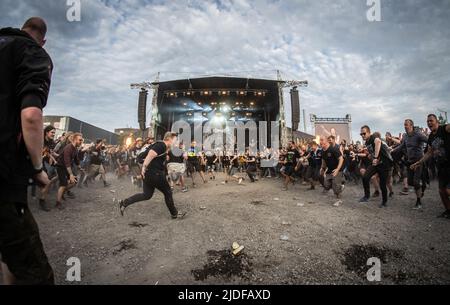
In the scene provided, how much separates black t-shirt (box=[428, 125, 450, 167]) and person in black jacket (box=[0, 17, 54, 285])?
569 centimetres

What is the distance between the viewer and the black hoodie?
1.13 m

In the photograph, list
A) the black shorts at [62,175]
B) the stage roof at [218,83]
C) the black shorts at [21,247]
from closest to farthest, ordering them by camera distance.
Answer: the black shorts at [21,247] → the black shorts at [62,175] → the stage roof at [218,83]

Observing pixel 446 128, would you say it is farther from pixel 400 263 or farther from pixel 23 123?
pixel 23 123

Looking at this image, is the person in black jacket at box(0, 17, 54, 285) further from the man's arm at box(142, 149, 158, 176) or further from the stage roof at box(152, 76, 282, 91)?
the stage roof at box(152, 76, 282, 91)

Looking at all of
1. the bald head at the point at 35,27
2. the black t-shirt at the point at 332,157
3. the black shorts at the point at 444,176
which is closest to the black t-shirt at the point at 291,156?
the black t-shirt at the point at 332,157

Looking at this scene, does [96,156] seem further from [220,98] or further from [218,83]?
[220,98]

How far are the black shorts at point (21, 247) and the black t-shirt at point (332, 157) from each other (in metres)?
6.30

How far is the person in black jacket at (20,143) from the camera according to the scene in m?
1.12

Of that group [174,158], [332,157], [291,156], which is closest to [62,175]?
[174,158]

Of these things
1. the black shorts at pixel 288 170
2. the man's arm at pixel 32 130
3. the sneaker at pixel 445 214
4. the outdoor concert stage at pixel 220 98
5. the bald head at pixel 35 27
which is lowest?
the sneaker at pixel 445 214

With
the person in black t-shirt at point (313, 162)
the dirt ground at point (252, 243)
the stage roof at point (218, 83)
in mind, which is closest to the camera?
the dirt ground at point (252, 243)

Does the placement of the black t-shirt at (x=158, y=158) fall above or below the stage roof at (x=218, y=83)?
below

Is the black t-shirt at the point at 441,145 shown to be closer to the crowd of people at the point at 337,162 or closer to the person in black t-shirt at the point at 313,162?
the crowd of people at the point at 337,162

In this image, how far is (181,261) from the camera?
8.59 ft
